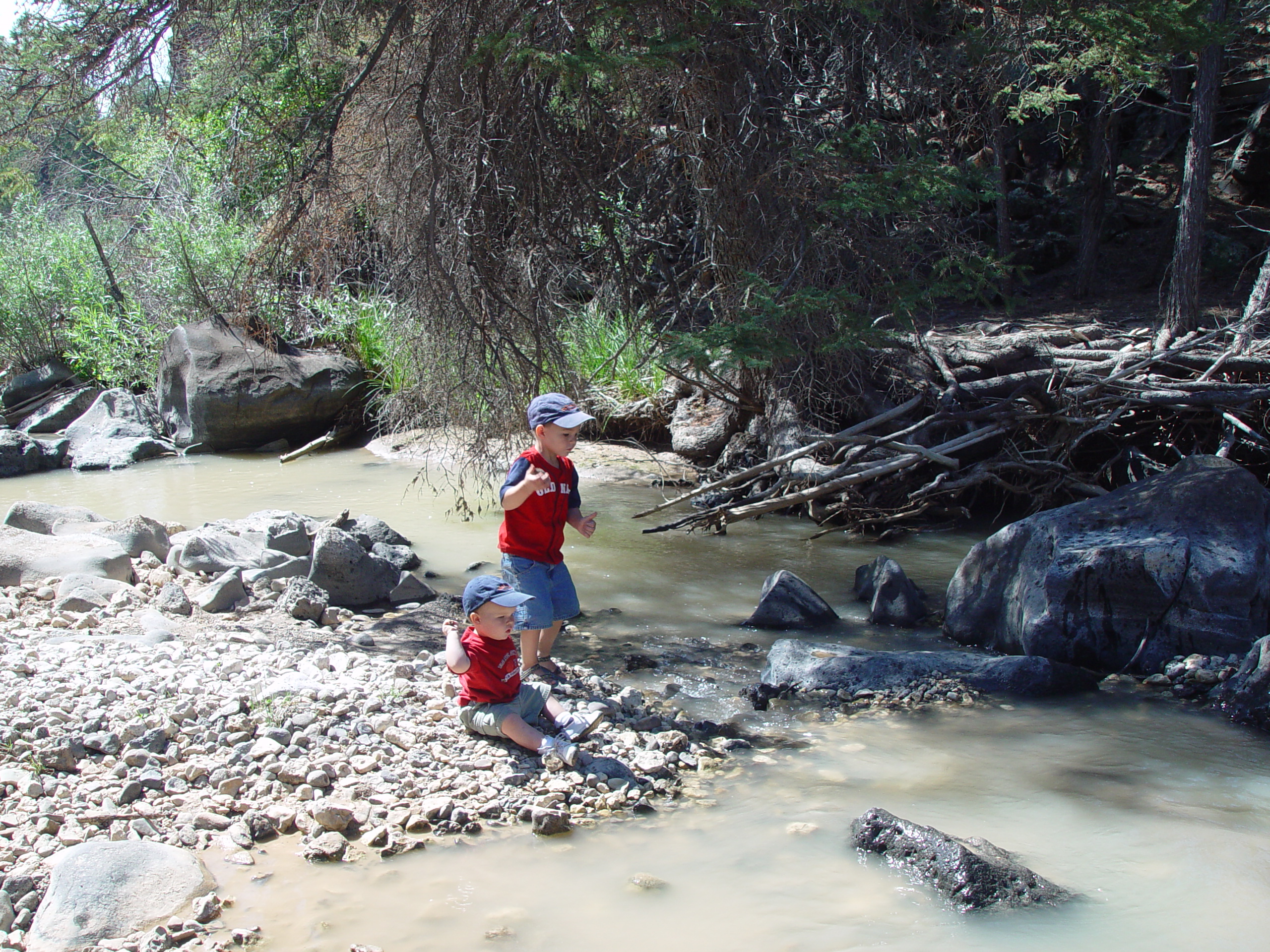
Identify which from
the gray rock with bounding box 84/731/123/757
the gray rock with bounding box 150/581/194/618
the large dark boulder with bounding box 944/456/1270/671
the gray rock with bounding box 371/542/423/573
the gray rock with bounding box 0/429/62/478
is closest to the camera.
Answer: the gray rock with bounding box 84/731/123/757

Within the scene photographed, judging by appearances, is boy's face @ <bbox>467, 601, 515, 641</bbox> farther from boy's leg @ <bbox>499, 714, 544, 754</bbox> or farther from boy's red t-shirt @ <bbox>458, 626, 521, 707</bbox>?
boy's leg @ <bbox>499, 714, 544, 754</bbox>

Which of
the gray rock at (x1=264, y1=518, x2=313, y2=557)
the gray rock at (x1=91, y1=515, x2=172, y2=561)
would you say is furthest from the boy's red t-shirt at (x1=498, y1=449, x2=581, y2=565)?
the gray rock at (x1=91, y1=515, x2=172, y2=561)

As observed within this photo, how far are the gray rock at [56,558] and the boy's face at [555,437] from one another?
3.59 metres

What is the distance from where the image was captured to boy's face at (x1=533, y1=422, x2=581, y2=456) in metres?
4.69

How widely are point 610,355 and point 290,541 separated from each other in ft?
17.3

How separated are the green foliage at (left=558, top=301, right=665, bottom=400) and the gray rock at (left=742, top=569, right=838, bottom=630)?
3.11m

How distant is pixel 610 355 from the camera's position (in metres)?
11.7

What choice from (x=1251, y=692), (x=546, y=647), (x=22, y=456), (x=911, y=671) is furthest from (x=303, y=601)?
(x=22, y=456)

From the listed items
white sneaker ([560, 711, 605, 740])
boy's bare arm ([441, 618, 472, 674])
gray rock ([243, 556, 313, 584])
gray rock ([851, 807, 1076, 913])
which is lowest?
gray rock ([851, 807, 1076, 913])

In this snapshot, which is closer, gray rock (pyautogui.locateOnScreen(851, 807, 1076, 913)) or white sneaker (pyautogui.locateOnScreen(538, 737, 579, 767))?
gray rock (pyautogui.locateOnScreen(851, 807, 1076, 913))

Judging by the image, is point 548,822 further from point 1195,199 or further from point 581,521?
point 1195,199

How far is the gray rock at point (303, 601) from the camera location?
6152mm

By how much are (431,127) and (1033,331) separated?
6720 mm

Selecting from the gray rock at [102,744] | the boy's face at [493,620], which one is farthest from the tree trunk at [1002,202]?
the gray rock at [102,744]
